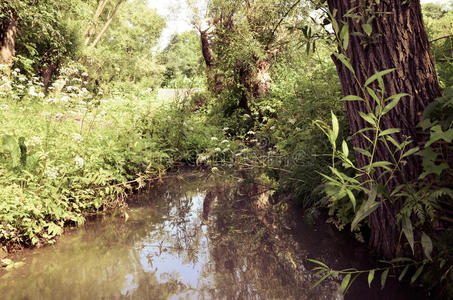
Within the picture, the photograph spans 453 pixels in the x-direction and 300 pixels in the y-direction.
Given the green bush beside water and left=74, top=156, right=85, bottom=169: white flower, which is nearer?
the green bush beside water

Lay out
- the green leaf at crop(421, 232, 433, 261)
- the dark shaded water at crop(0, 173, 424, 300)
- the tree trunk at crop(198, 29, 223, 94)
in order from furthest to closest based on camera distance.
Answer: the tree trunk at crop(198, 29, 223, 94) → the dark shaded water at crop(0, 173, 424, 300) → the green leaf at crop(421, 232, 433, 261)

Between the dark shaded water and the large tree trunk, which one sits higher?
the large tree trunk

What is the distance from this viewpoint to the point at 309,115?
403 centimetres

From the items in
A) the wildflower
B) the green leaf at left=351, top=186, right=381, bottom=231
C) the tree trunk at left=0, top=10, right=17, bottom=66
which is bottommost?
the green leaf at left=351, top=186, right=381, bottom=231

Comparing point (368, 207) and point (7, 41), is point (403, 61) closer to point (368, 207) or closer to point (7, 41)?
point (368, 207)

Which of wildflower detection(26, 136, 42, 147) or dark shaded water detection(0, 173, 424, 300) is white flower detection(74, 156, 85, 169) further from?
dark shaded water detection(0, 173, 424, 300)

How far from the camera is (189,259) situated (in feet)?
8.77

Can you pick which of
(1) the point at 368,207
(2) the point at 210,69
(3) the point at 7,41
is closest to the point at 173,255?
(1) the point at 368,207

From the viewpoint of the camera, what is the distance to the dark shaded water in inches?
86.9

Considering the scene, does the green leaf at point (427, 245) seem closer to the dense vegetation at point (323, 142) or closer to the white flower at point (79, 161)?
the dense vegetation at point (323, 142)

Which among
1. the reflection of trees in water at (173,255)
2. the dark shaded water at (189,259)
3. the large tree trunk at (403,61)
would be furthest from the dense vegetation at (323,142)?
the reflection of trees in water at (173,255)

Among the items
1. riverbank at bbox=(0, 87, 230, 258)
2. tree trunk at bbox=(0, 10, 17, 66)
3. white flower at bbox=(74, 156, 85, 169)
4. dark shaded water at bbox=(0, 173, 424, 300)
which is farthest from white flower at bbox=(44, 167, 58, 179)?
tree trunk at bbox=(0, 10, 17, 66)

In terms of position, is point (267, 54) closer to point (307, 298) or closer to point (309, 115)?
point (309, 115)

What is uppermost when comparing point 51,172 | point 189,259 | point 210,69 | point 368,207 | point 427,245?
point 210,69
